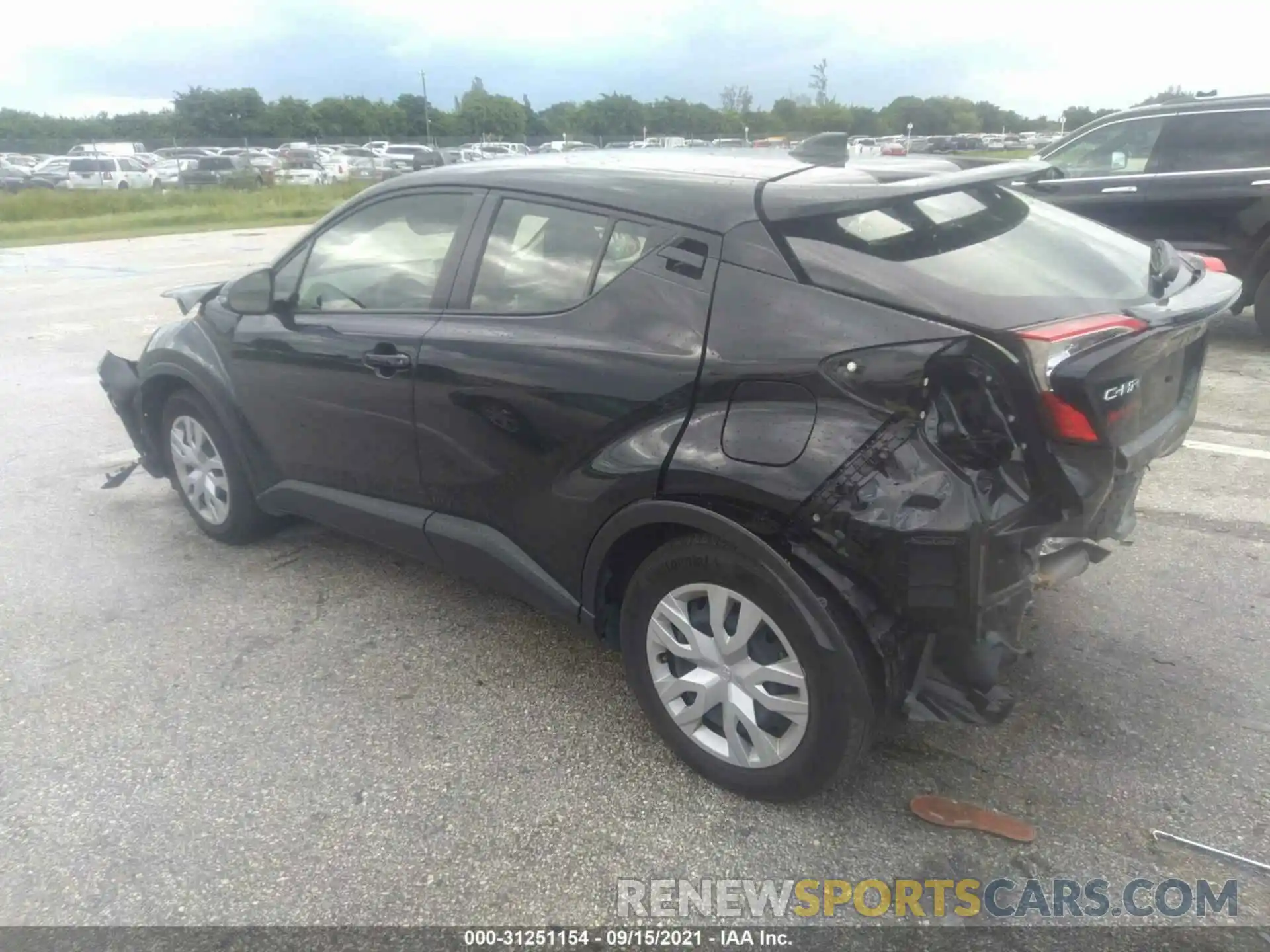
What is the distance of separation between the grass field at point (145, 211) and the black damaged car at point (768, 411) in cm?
2273

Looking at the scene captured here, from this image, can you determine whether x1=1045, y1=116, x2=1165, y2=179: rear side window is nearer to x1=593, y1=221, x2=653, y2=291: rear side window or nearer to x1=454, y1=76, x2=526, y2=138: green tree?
x1=593, y1=221, x2=653, y2=291: rear side window

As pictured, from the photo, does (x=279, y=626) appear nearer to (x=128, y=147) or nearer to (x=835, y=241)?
(x=835, y=241)

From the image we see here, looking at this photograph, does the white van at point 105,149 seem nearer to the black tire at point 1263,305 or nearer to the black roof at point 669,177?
the black tire at point 1263,305

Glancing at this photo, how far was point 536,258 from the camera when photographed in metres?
3.24

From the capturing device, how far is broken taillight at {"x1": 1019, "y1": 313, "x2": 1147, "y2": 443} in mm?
2410

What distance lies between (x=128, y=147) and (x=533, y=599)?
45.7 metres

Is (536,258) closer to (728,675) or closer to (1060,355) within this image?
(728,675)

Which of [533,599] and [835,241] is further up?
[835,241]

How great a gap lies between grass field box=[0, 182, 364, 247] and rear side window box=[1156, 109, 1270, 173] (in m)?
22.0

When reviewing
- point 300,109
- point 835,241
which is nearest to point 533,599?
point 835,241

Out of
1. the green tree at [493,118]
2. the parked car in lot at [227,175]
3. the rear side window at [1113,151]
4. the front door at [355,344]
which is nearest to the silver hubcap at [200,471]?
the front door at [355,344]

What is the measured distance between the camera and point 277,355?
4.02 metres

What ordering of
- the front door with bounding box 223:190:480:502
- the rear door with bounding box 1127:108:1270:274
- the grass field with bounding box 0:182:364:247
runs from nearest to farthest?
1. the front door with bounding box 223:190:480:502
2. the rear door with bounding box 1127:108:1270:274
3. the grass field with bounding box 0:182:364:247

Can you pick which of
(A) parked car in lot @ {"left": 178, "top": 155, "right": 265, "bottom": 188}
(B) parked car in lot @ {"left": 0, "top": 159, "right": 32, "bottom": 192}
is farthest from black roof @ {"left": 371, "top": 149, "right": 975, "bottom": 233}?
(B) parked car in lot @ {"left": 0, "top": 159, "right": 32, "bottom": 192}
